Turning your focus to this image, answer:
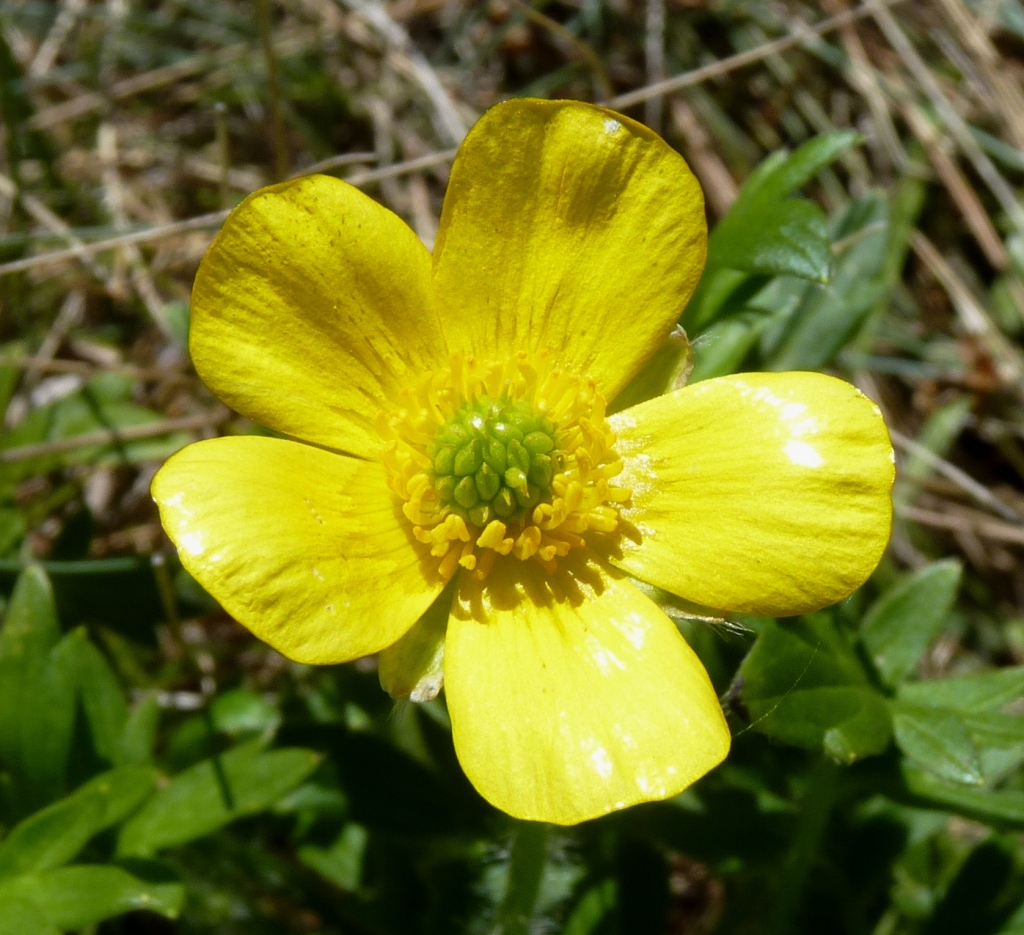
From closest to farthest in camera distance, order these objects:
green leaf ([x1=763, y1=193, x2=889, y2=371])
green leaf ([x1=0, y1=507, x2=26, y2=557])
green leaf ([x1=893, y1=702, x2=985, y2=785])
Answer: green leaf ([x1=893, y1=702, x2=985, y2=785])
green leaf ([x1=0, y1=507, x2=26, y2=557])
green leaf ([x1=763, y1=193, x2=889, y2=371])

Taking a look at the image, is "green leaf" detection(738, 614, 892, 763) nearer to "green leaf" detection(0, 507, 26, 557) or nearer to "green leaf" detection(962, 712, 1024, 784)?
"green leaf" detection(962, 712, 1024, 784)

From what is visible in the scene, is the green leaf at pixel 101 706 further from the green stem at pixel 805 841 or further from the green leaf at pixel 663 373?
the green stem at pixel 805 841

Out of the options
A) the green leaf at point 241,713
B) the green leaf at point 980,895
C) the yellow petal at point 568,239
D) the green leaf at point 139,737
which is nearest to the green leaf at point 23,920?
the green leaf at point 139,737

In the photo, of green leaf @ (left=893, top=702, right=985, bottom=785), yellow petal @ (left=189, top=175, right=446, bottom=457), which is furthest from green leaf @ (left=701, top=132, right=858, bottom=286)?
green leaf @ (left=893, top=702, right=985, bottom=785)

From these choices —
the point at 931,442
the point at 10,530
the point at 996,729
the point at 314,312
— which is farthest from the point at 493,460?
the point at 931,442

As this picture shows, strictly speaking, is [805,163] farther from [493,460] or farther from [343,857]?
[343,857]

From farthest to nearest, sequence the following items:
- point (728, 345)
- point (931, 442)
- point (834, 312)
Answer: point (931, 442) → point (834, 312) → point (728, 345)

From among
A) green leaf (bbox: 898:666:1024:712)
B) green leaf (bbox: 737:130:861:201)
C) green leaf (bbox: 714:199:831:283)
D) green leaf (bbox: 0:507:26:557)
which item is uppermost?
green leaf (bbox: 737:130:861:201)
